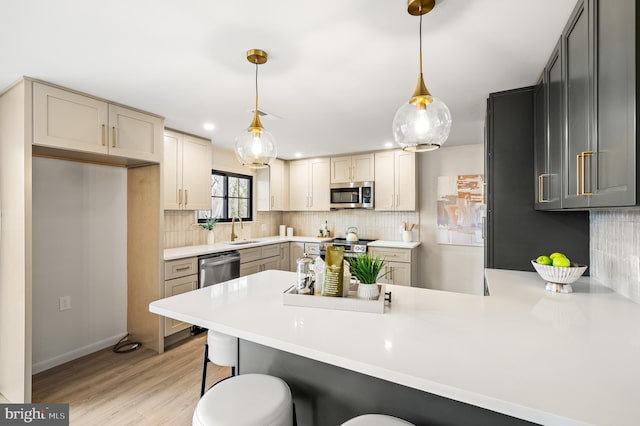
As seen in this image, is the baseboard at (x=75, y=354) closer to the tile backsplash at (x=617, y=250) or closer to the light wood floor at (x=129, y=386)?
the light wood floor at (x=129, y=386)

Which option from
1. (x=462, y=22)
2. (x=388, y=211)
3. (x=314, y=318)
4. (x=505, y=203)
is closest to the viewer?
(x=314, y=318)

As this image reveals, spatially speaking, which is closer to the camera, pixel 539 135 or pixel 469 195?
pixel 539 135

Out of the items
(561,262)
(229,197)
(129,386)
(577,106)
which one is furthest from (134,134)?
(561,262)

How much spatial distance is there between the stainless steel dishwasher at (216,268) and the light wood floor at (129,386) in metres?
0.62

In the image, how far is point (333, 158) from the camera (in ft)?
→ 16.3

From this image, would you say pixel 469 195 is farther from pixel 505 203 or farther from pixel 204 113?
pixel 204 113

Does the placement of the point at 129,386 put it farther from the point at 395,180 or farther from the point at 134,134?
the point at 395,180

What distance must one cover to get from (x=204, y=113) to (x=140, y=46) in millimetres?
1171

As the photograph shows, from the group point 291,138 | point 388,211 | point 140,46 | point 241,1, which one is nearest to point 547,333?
point 241,1

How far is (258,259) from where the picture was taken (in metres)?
4.20

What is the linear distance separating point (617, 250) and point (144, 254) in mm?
3761

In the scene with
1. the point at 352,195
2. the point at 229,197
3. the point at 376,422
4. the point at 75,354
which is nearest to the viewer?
the point at 376,422

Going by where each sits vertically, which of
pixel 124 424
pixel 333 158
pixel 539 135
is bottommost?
pixel 124 424

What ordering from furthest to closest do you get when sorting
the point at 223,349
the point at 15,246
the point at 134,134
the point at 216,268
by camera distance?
the point at 216,268
the point at 134,134
the point at 15,246
the point at 223,349
